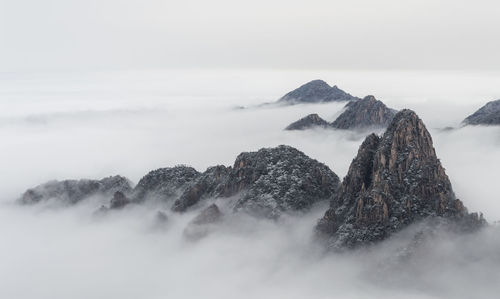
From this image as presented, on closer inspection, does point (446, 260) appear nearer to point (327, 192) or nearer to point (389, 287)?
point (389, 287)

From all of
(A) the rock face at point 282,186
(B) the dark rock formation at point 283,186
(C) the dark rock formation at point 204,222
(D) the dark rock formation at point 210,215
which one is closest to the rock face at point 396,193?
(B) the dark rock formation at point 283,186

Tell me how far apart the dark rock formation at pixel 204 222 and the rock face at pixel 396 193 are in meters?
61.0

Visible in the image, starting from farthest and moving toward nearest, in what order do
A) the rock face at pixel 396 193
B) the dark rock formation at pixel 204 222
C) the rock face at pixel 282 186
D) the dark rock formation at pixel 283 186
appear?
the dark rock formation at pixel 204 222 → the dark rock formation at pixel 283 186 → the rock face at pixel 282 186 → the rock face at pixel 396 193

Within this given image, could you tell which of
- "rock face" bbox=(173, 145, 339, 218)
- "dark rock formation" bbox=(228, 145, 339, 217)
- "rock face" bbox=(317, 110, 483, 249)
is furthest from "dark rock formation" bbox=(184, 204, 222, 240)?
"rock face" bbox=(317, 110, 483, 249)

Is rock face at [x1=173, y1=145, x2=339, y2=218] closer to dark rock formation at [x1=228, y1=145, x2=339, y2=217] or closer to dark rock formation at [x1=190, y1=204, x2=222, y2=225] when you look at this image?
dark rock formation at [x1=228, y1=145, x2=339, y2=217]

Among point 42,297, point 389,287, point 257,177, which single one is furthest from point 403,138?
point 42,297

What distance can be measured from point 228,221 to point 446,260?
326 ft

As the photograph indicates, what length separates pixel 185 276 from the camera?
176 m

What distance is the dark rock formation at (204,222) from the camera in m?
192

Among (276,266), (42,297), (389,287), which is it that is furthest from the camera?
(42,297)

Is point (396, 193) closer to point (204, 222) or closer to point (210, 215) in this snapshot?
point (210, 215)

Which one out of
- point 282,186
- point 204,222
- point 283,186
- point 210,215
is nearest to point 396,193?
point 283,186

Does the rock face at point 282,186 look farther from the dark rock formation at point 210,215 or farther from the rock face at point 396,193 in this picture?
the rock face at point 396,193

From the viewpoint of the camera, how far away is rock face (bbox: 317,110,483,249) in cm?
15112
